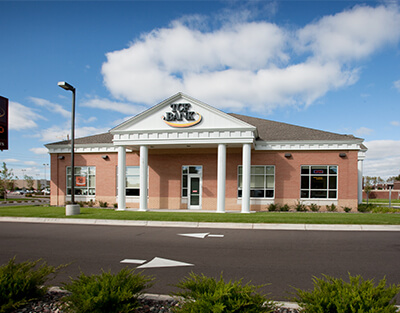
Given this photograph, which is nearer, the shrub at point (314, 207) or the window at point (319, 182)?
the shrub at point (314, 207)

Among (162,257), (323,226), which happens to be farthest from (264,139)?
(162,257)

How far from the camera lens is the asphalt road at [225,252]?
20.5ft

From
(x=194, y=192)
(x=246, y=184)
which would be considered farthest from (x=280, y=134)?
(x=194, y=192)

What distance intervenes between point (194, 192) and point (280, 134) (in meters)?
7.30

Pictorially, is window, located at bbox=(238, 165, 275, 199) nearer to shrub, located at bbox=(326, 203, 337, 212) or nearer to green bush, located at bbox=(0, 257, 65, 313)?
shrub, located at bbox=(326, 203, 337, 212)

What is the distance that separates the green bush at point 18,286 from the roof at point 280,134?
17.7 meters

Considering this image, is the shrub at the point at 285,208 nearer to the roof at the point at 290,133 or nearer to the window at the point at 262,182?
the window at the point at 262,182

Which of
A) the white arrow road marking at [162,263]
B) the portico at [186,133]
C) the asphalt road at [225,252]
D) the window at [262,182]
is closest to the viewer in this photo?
the asphalt road at [225,252]

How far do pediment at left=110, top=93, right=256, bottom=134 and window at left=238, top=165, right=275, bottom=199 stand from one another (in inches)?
153

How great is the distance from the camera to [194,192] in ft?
69.5

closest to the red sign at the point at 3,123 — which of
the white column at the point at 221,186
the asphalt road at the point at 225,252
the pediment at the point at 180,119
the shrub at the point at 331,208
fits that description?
the pediment at the point at 180,119

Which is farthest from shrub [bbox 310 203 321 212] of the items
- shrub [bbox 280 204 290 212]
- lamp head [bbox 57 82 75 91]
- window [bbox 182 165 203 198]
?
lamp head [bbox 57 82 75 91]

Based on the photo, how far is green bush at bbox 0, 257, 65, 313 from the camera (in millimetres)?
3823

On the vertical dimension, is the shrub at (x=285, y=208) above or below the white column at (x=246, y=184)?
below
